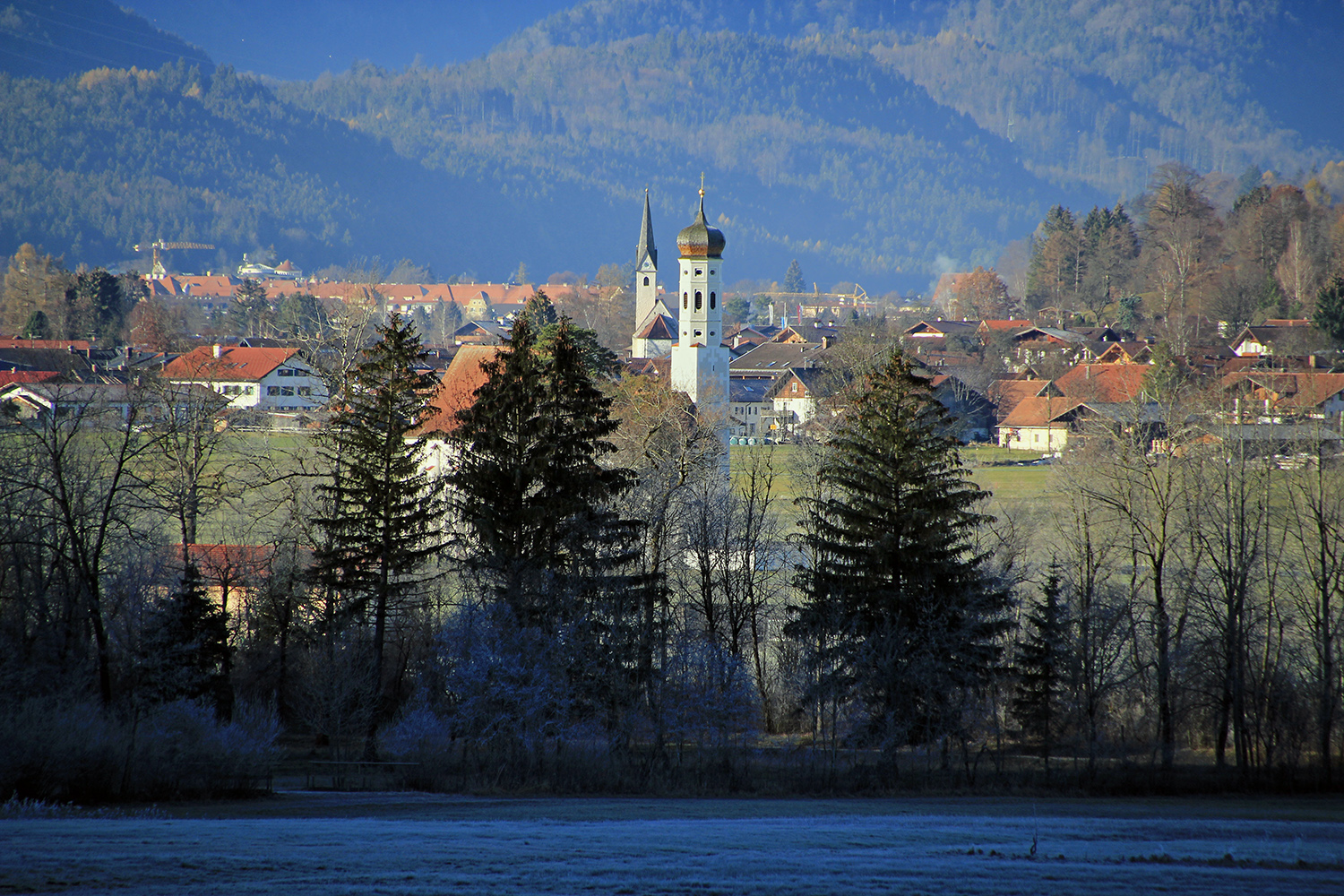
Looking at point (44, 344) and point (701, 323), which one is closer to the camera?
point (701, 323)

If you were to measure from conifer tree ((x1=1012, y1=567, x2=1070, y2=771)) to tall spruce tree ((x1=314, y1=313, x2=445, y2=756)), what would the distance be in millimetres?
12353

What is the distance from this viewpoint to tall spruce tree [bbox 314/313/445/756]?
2381 cm

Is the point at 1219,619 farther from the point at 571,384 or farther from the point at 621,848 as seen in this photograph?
the point at 621,848

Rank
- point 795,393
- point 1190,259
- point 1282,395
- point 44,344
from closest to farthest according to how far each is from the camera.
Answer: point 1282,395 < point 44,344 < point 795,393 < point 1190,259

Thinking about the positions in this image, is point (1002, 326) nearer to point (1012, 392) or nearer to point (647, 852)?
point (1012, 392)

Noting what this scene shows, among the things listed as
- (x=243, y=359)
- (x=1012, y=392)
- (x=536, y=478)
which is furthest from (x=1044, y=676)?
(x=243, y=359)

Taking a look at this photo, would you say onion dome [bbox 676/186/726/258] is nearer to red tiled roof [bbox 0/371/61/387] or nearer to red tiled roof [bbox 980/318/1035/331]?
red tiled roof [bbox 0/371/61/387]

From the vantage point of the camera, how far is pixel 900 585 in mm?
22703

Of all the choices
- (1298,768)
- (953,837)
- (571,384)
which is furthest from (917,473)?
(953,837)

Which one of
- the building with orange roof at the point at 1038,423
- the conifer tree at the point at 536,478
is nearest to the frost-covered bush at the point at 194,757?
the conifer tree at the point at 536,478

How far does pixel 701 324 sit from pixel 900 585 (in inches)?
1200

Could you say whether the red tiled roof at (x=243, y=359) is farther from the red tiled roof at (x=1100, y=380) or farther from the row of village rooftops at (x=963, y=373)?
the red tiled roof at (x=1100, y=380)

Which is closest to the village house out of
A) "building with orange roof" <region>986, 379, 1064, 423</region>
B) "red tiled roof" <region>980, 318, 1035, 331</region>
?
"building with orange roof" <region>986, 379, 1064, 423</region>

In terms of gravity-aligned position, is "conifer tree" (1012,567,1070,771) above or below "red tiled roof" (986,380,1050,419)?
below
